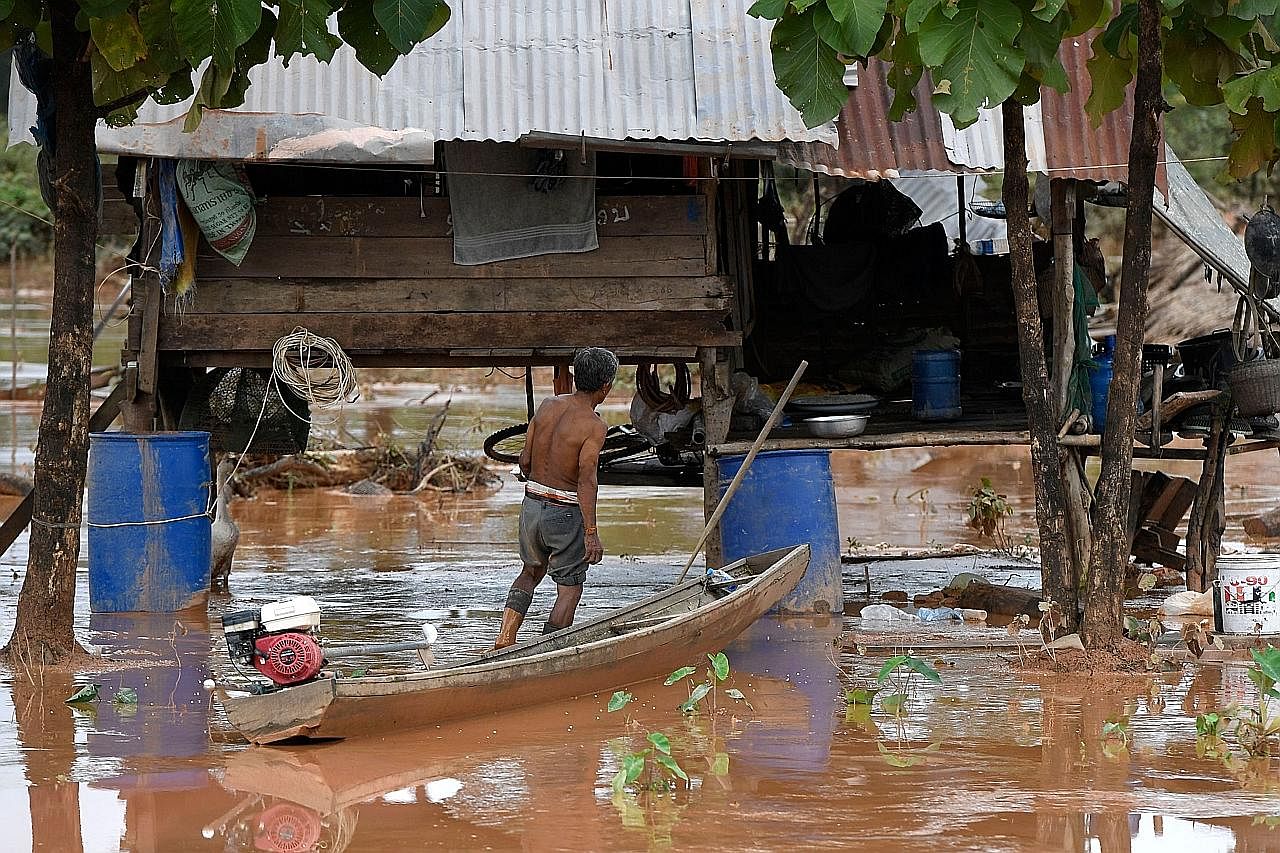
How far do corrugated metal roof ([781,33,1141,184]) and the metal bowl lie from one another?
5.27ft

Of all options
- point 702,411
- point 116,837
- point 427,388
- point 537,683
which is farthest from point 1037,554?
point 427,388

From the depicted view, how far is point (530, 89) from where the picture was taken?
9.13 metres

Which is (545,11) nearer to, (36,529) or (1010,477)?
(36,529)

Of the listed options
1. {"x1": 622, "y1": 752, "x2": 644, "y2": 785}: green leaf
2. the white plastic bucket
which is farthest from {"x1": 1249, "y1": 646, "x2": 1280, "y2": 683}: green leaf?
{"x1": 622, "y1": 752, "x2": 644, "y2": 785}: green leaf

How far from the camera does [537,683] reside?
643cm

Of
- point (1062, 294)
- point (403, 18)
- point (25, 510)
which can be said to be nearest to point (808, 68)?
point (403, 18)

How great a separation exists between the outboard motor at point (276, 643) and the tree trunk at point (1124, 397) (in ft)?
12.9

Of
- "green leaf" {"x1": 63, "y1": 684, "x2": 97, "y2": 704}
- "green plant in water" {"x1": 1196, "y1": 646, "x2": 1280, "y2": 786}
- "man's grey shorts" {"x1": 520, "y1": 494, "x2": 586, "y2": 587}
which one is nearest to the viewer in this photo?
"green plant in water" {"x1": 1196, "y1": 646, "x2": 1280, "y2": 786}

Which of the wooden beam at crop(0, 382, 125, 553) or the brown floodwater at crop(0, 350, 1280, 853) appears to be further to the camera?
the wooden beam at crop(0, 382, 125, 553)

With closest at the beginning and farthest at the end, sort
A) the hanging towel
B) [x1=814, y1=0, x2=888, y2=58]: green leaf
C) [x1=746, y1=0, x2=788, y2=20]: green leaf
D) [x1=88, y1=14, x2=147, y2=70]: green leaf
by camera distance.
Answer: [x1=814, y1=0, x2=888, y2=58]: green leaf, [x1=746, y1=0, x2=788, y2=20]: green leaf, [x1=88, y1=14, x2=147, y2=70]: green leaf, the hanging towel

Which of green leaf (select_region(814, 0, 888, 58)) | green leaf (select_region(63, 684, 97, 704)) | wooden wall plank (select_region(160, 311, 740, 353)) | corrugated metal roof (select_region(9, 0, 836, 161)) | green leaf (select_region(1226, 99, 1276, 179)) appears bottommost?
green leaf (select_region(63, 684, 97, 704))

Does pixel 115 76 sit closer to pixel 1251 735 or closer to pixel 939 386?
pixel 1251 735

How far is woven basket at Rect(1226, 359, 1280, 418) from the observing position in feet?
29.3

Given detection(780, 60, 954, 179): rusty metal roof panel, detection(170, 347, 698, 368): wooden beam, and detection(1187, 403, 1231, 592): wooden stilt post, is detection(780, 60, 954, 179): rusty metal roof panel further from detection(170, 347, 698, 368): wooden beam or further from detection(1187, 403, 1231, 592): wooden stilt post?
detection(1187, 403, 1231, 592): wooden stilt post
